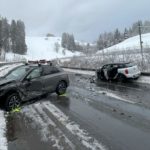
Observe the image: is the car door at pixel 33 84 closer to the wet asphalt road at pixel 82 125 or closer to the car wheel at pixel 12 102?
the wet asphalt road at pixel 82 125

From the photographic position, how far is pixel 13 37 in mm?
132750

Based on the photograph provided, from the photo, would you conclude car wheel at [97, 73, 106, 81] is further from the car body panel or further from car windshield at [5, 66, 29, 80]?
car windshield at [5, 66, 29, 80]

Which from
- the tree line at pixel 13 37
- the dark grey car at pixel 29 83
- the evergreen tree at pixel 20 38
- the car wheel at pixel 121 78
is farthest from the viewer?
the evergreen tree at pixel 20 38

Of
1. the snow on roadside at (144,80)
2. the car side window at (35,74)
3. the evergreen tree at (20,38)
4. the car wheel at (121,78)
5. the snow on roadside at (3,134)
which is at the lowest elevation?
the snow on roadside at (3,134)

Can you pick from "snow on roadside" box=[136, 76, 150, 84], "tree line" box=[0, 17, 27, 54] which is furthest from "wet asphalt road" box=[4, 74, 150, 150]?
"tree line" box=[0, 17, 27, 54]

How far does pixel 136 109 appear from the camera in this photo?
10.8m

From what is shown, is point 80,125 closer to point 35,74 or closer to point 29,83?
point 29,83

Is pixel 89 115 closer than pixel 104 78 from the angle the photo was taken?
Yes

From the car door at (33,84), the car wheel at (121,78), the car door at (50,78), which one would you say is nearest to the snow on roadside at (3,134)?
the car door at (33,84)

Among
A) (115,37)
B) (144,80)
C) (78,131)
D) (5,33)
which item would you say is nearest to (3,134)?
(78,131)

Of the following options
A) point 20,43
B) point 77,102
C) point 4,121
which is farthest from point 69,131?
point 20,43

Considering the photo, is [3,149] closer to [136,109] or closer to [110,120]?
[110,120]

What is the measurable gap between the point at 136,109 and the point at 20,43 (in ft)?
441

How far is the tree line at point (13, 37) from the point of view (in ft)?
412
